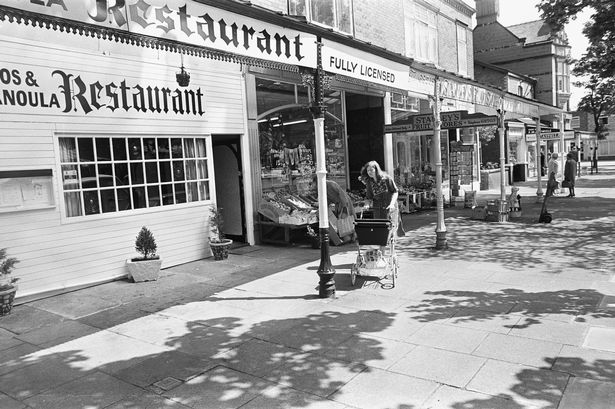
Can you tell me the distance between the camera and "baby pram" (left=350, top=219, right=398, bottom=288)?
Answer: 23.9 feet

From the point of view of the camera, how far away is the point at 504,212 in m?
13.7

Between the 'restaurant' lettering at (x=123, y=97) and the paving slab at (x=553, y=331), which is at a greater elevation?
the 'restaurant' lettering at (x=123, y=97)

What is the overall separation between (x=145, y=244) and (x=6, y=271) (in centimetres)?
217

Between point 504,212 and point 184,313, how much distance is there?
9996 mm

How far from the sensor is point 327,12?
1328cm

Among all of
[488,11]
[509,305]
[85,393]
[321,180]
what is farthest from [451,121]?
[488,11]

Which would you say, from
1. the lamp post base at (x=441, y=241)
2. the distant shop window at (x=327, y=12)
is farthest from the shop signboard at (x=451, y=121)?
the lamp post base at (x=441, y=241)

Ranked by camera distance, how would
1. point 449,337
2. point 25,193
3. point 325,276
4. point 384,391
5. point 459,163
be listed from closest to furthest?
point 384,391
point 449,337
point 325,276
point 25,193
point 459,163

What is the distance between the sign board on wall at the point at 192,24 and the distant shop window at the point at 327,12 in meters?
6.00

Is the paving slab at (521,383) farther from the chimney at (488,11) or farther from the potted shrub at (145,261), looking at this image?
the chimney at (488,11)

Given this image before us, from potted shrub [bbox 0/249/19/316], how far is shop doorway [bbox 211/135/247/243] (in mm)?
5151

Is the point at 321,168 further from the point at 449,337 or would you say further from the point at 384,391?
the point at 384,391

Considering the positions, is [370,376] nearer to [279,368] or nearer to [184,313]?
[279,368]

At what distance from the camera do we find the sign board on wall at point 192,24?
4305 mm
